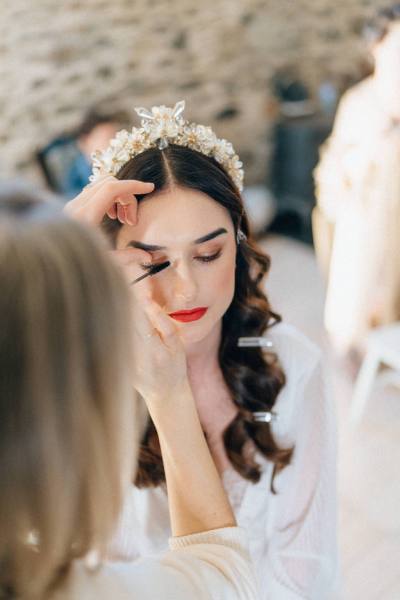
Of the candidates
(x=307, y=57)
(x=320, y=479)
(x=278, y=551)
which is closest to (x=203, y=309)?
(x=320, y=479)

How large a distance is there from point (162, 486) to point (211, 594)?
0.55 metres

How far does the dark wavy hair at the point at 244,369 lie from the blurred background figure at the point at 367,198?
1275 millimetres

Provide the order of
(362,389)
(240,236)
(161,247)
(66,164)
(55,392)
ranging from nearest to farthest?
(55,392)
(161,247)
(240,236)
(362,389)
(66,164)

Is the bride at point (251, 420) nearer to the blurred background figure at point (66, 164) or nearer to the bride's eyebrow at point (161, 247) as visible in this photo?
the bride's eyebrow at point (161, 247)

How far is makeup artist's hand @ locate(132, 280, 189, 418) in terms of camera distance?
86 centimetres

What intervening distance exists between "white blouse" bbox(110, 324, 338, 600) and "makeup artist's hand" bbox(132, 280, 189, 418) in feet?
1.50

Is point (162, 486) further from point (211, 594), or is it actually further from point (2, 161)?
point (2, 161)

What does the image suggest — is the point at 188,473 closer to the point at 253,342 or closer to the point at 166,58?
the point at 253,342

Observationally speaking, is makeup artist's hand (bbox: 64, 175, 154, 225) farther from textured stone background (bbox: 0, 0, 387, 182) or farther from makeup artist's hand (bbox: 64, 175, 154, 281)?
textured stone background (bbox: 0, 0, 387, 182)


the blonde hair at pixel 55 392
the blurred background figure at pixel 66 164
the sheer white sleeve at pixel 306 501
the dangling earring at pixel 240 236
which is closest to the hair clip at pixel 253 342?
the sheer white sleeve at pixel 306 501

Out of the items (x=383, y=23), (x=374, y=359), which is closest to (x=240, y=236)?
(x=374, y=359)

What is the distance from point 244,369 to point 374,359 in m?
1.20

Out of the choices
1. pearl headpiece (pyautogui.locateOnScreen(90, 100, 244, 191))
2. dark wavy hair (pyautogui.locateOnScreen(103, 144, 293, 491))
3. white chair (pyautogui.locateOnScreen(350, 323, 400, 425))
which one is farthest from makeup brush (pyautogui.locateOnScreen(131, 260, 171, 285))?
white chair (pyautogui.locateOnScreen(350, 323, 400, 425))

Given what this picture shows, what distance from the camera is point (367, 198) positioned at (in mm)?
2439
